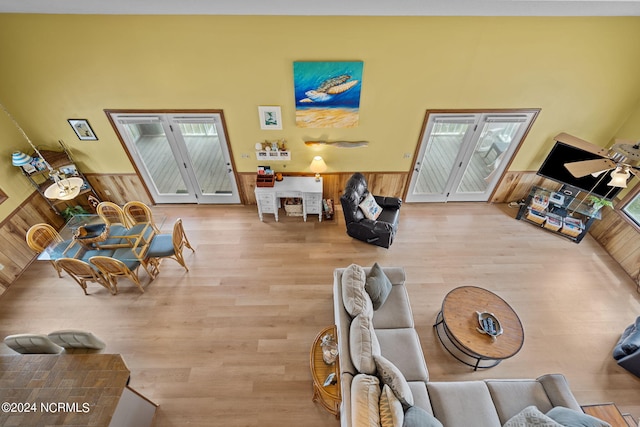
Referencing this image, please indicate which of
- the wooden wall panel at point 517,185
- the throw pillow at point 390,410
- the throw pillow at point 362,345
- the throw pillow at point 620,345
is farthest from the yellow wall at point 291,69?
the throw pillow at point 390,410

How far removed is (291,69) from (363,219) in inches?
103

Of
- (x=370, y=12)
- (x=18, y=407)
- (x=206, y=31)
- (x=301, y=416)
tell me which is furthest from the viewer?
(x=206, y=31)

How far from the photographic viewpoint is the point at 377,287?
3.63 m

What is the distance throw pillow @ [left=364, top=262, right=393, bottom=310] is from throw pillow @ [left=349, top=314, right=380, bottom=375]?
0.41 m

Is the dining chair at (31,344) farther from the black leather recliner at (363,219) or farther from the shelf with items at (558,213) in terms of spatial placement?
the shelf with items at (558,213)

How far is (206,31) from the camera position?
3.94 meters

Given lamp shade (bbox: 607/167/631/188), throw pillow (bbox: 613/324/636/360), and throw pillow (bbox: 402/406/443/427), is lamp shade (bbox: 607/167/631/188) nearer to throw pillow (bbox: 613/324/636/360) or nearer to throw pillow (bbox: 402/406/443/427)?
throw pillow (bbox: 613/324/636/360)

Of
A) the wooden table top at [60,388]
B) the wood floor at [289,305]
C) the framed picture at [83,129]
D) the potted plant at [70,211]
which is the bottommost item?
the wood floor at [289,305]

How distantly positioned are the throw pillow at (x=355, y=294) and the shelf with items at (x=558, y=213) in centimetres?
405

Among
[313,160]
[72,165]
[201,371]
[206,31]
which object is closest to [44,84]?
[72,165]

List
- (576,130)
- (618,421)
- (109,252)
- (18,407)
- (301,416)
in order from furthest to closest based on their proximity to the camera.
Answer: (576,130)
(109,252)
(301,416)
(618,421)
(18,407)

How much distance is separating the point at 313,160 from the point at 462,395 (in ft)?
12.8

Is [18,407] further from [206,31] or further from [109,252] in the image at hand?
[206,31]

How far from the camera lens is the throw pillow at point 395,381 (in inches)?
107
